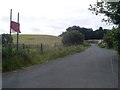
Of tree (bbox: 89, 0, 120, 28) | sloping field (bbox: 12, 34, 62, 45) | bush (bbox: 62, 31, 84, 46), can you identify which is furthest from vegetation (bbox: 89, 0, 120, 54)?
bush (bbox: 62, 31, 84, 46)

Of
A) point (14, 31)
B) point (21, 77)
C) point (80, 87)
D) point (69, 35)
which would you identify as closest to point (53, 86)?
point (80, 87)

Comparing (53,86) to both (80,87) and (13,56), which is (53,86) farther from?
(13,56)

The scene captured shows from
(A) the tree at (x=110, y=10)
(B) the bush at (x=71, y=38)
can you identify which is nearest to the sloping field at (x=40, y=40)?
(B) the bush at (x=71, y=38)

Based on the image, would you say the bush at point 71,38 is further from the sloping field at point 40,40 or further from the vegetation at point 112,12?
the vegetation at point 112,12

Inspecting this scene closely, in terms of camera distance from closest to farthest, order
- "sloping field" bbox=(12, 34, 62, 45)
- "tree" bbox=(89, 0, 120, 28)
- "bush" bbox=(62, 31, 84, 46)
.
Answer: "tree" bbox=(89, 0, 120, 28), "sloping field" bbox=(12, 34, 62, 45), "bush" bbox=(62, 31, 84, 46)

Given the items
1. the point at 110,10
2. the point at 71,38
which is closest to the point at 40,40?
the point at 71,38

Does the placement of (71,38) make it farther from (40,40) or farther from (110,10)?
(110,10)

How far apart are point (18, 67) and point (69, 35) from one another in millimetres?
66787

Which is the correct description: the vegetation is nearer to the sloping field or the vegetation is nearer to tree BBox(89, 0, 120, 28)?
tree BBox(89, 0, 120, 28)

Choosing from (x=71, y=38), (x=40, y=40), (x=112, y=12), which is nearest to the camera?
(x=112, y=12)

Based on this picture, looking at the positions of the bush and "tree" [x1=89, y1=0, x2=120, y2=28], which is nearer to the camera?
"tree" [x1=89, y1=0, x2=120, y2=28]

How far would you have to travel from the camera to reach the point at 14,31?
19.7 metres

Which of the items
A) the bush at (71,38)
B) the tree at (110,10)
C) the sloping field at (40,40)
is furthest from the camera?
the bush at (71,38)

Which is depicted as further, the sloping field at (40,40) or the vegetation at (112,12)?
the sloping field at (40,40)
